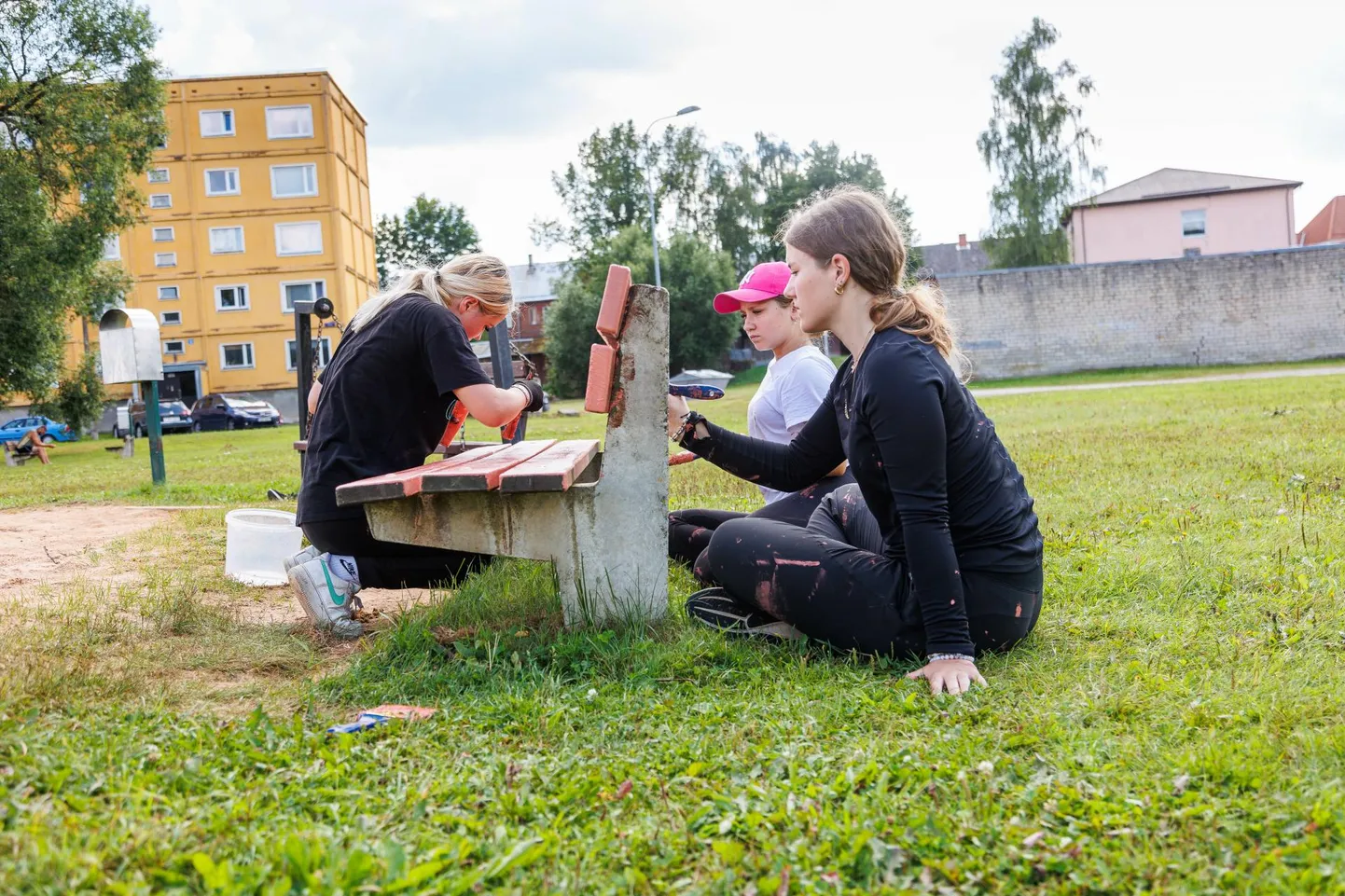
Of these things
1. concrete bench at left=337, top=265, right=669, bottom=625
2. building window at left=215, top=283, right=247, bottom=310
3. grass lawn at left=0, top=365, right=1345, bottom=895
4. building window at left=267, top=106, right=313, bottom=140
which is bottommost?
grass lawn at left=0, top=365, right=1345, bottom=895

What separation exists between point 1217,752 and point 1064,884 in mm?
695

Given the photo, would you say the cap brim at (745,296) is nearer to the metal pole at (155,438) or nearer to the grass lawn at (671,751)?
the grass lawn at (671,751)

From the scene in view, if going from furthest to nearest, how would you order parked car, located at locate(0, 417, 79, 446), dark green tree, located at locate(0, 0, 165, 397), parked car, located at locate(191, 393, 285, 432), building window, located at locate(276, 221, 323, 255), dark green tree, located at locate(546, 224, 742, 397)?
dark green tree, located at locate(546, 224, 742, 397) < building window, located at locate(276, 221, 323, 255) < parked car, located at locate(191, 393, 285, 432) < parked car, located at locate(0, 417, 79, 446) < dark green tree, located at locate(0, 0, 165, 397)

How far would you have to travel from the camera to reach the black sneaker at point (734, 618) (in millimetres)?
3441

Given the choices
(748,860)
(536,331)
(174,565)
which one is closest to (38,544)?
(174,565)

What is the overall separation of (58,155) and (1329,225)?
6238 centimetres

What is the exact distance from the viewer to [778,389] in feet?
14.2

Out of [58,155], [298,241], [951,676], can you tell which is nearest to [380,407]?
[951,676]

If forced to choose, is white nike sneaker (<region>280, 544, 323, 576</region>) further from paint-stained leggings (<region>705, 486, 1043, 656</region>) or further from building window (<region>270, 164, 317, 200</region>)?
building window (<region>270, 164, 317, 200</region>)

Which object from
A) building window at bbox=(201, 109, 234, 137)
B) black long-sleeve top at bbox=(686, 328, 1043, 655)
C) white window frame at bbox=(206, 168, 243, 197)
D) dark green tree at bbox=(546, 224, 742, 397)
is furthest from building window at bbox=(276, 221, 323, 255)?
black long-sleeve top at bbox=(686, 328, 1043, 655)

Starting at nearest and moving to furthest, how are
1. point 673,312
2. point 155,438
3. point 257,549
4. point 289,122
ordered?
point 257,549 → point 155,438 → point 289,122 → point 673,312

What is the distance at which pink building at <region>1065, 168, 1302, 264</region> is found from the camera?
48.4m

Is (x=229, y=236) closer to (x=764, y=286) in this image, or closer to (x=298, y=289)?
(x=298, y=289)

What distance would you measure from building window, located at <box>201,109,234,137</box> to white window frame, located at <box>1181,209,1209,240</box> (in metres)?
41.3
